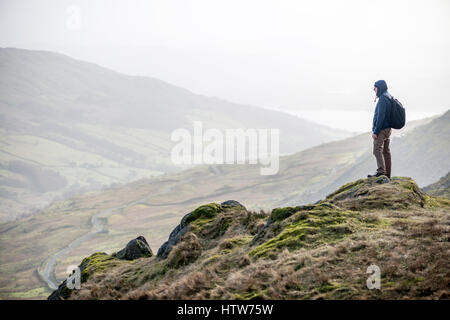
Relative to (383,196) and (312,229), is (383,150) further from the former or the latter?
(312,229)

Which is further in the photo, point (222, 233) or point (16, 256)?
point (16, 256)

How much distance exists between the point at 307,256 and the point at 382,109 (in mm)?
11615

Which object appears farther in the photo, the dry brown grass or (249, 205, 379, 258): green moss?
(249, 205, 379, 258): green moss

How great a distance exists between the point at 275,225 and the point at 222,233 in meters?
3.69

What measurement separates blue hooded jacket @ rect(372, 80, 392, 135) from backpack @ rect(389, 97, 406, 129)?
22cm

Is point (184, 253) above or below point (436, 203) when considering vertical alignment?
below

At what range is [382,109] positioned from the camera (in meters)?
20.6

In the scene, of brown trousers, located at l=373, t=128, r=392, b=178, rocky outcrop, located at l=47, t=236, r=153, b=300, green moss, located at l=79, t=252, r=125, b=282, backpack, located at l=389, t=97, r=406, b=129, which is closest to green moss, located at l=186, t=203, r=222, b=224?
rocky outcrop, located at l=47, t=236, r=153, b=300

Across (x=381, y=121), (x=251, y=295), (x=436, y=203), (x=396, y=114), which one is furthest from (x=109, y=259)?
(x=436, y=203)

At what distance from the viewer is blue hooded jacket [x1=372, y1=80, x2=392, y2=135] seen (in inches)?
812

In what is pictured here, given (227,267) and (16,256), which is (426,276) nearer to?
(227,267)

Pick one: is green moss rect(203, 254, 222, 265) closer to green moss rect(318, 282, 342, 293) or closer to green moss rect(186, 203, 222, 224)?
green moss rect(318, 282, 342, 293)

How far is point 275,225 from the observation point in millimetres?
16625
